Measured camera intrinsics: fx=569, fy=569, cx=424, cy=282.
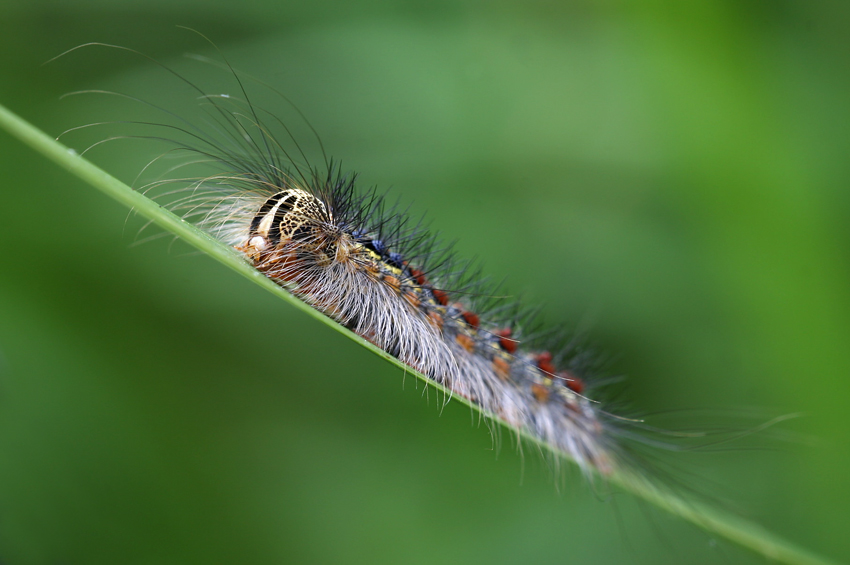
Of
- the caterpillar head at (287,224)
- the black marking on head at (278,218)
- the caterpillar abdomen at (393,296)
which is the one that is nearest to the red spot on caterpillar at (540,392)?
the caterpillar abdomen at (393,296)

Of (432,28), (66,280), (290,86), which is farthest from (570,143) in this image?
(66,280)

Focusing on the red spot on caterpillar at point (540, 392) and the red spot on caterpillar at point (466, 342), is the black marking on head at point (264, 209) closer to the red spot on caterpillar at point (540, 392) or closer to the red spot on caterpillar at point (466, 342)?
the red spot on caterpillar at point (466, 342)

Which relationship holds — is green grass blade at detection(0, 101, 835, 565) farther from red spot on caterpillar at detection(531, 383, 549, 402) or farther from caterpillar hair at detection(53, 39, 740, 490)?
red spot on caterpillar at detection(531, 383, 549, 402)

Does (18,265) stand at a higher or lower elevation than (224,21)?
lower

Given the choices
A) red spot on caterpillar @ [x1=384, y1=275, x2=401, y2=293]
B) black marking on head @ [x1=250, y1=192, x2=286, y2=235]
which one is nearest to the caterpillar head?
black marking on head @ [x1=250, y1=192, x2=286, y2=235]

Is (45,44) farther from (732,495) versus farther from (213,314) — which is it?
(732,495)

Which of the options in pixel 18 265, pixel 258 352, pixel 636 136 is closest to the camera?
pixel 18 265
